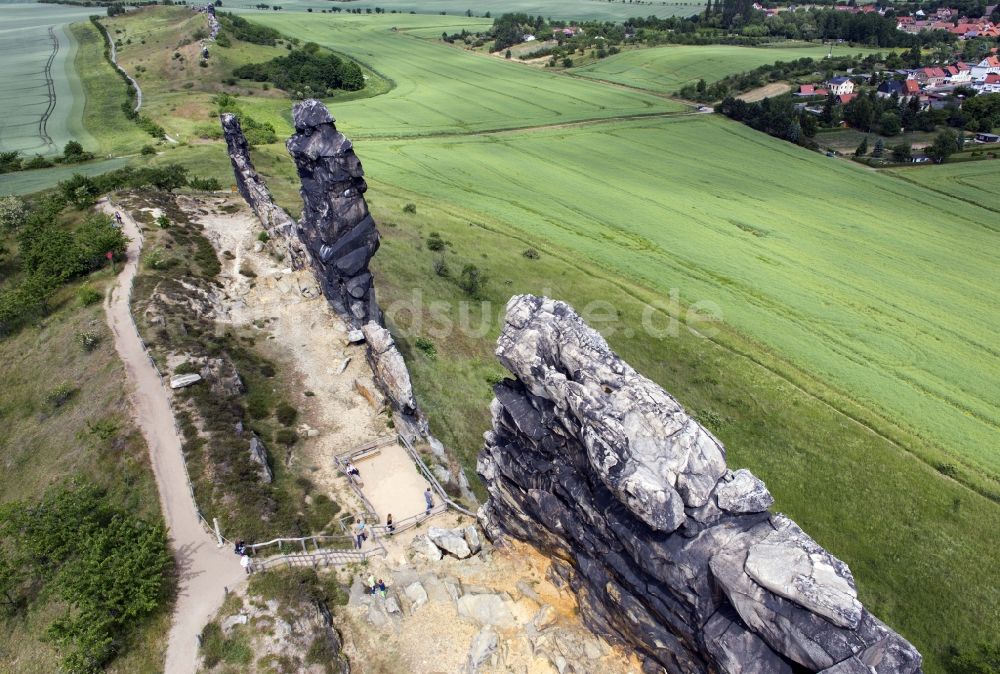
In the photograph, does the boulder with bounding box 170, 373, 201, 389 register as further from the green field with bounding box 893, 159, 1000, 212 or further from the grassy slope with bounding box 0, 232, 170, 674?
the green field with bounding box 893, 159, 1000, 212

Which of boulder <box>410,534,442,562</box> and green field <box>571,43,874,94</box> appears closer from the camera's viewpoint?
boulder <box>410,534,442,562</box>

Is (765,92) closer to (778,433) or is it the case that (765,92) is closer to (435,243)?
(435,243)

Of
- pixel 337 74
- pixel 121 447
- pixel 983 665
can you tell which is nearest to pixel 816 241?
pixel 983 665

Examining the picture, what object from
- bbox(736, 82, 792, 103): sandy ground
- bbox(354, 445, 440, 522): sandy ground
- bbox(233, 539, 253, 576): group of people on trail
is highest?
bbox(736, 82, 792, 103): sandy ground

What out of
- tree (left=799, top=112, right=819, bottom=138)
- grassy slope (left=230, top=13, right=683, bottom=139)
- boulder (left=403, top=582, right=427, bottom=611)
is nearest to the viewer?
boulder (left=403, top=582, right=427, bottom=611)

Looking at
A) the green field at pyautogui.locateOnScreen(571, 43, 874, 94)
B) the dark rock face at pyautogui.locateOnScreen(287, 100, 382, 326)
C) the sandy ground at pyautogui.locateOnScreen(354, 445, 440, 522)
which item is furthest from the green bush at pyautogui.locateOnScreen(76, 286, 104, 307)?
the green field at pyautogui.locateOnScreen(571, 43, 874, 94)

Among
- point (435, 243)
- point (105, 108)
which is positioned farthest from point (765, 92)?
point (105, 108)

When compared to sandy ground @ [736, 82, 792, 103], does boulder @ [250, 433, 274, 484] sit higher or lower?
lower

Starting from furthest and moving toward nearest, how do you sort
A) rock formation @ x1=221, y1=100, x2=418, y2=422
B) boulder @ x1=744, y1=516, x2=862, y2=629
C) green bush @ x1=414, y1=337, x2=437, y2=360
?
green bush @ x1=414, y1=337, x2=437, y2=360 → rock formation @ x1=221, y1=100, x2=418, y2=422 → boulder @ x1=744, y1=516, x2=862, y2=629
